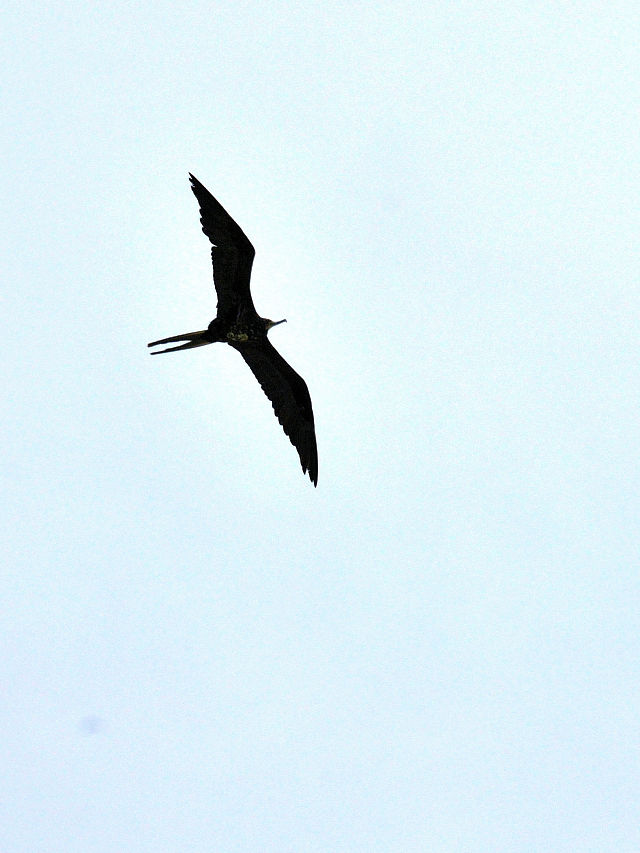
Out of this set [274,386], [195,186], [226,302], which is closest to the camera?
[195,186]

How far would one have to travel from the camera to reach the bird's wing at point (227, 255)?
55.6 feet

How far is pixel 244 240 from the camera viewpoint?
17141 millimetres

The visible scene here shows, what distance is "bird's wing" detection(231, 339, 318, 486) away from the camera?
1939 centimetres

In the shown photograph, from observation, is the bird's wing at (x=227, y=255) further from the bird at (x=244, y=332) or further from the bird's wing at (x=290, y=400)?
the bird's wing at (x=290, y=400)

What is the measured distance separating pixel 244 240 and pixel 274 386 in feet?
11.4

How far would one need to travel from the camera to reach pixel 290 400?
1970 cm

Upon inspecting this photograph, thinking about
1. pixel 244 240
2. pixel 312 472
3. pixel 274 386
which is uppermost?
pixel 244 240

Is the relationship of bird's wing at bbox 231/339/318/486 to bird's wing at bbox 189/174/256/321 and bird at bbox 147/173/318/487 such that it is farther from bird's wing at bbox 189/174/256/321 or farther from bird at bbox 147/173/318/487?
bird's wing at bbox 189/174/256/321

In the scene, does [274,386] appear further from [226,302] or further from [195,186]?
[195,186]

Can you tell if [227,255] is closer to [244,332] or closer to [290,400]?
[244,332]

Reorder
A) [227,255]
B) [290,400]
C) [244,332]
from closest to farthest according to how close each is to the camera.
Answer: [227,255], [244,332], [290,400]

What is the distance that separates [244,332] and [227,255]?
1.74 metres

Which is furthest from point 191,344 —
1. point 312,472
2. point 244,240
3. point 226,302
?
point 312,472

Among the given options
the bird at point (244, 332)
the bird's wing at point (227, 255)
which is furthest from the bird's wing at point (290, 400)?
the bird's wing at point (227, 255)
